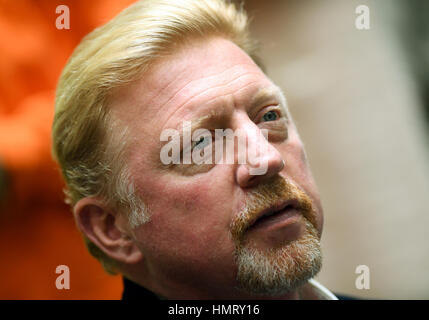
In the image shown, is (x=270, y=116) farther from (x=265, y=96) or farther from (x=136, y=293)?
(x=136, y=293)

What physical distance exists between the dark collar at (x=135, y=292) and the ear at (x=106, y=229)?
0.11 meters

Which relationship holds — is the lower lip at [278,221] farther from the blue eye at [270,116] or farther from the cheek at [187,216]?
the blue eye at [270,116]

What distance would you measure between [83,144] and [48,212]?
2.83 ft

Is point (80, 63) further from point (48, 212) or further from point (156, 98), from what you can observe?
point (48, 212)

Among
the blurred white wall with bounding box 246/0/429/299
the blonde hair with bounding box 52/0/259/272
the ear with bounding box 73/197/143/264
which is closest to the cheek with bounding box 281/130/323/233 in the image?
the blonde hair with bounding box 52/0/259/272

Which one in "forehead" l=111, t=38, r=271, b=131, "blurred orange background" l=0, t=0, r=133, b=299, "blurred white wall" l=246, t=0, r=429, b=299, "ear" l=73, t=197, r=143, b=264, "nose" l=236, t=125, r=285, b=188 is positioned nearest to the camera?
"nose" l=236, t=125, r=285, b=188

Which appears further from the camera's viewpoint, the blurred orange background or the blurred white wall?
the blurred white wall

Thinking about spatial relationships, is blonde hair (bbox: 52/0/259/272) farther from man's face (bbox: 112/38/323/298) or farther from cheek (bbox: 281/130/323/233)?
cheek (bbox: 281/130/323/233)

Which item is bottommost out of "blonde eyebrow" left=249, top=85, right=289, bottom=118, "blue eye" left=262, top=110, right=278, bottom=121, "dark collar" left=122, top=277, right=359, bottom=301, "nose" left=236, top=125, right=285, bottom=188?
"dark collar" left=122, top=277, right=359, bottom=301

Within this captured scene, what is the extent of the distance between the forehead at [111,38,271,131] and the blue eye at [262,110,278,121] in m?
0.08

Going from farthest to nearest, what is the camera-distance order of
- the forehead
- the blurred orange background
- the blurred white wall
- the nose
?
the blurred white wall < the blurred orange background < the forehead < the nose

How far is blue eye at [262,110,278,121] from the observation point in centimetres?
143

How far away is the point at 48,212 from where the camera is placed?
220 cm

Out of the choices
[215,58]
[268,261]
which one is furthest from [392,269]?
[215,58]
